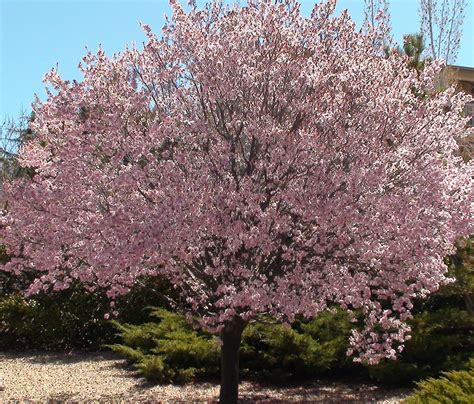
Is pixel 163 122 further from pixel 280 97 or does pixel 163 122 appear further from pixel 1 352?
pixel 1 352

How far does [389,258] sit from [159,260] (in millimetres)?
2125

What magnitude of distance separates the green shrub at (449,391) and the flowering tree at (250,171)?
3.97 ft

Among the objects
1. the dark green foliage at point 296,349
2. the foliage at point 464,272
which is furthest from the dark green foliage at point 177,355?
the foliage at point 464,272

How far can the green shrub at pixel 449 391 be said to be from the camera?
4.80 metres

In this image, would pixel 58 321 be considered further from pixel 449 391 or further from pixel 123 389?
pixel 449 391

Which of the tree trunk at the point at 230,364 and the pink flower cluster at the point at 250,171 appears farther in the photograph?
the tree trunk at the point at 230,364

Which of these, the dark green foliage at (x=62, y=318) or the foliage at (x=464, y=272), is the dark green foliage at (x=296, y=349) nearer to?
the foliage at (x=464, y=272)

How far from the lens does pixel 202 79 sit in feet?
19.7

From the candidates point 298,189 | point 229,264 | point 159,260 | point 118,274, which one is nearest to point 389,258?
point 298,189

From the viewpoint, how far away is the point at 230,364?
739cm

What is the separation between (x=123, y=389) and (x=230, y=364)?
95.3 inches

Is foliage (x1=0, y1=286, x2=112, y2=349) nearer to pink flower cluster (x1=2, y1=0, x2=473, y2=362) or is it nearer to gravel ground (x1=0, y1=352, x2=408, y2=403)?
gravel ground (x1=0, y1=352, x2=408, y2=403)

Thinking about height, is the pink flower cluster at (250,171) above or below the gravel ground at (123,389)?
above

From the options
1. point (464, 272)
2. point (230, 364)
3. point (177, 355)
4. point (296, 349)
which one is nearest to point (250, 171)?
point (230, 364)
